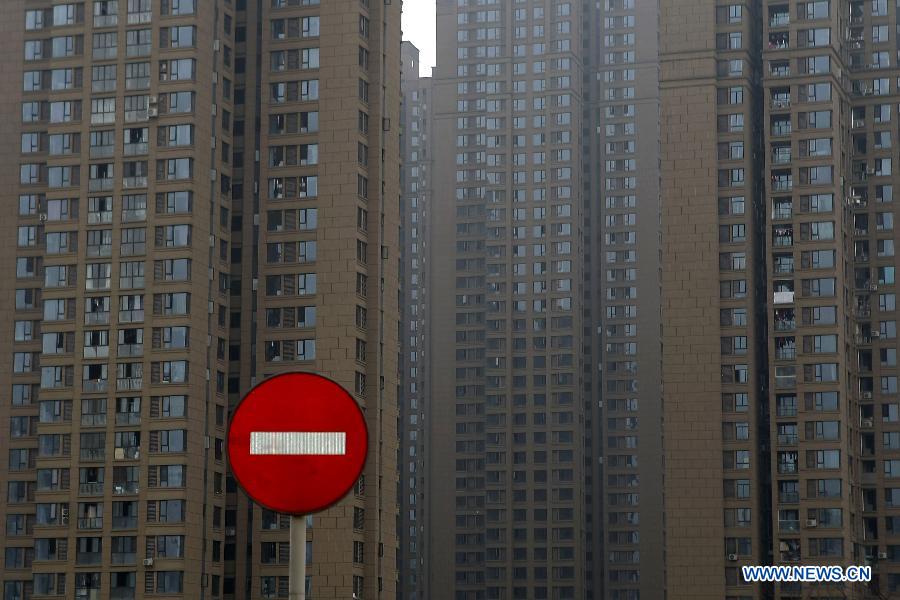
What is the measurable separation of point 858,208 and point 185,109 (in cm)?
5373

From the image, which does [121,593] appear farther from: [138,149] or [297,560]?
[297,560]

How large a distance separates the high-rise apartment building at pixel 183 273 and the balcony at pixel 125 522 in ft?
0.36

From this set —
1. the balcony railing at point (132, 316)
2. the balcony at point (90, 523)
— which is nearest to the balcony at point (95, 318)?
the balcony railing at point (132, 316)

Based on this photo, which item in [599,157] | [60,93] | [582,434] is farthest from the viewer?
[599,157]

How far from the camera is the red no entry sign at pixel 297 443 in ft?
17.0

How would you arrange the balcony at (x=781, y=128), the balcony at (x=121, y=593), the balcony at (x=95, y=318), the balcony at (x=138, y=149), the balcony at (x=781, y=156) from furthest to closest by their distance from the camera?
1. the balcony at (x=781, y=128)
2. the balcony at (x=781, y=156)
3. the balcony at (x=138, y=149)
4. the balcony at (x=95, y=318)
5. the balcony at (x=121, y=593)

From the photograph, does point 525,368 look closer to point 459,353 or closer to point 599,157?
point 459,353

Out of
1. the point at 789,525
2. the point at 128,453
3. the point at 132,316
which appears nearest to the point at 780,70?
the point at 789,525

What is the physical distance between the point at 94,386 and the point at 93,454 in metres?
4.02

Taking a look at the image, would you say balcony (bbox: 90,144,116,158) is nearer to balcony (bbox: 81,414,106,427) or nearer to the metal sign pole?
balcony (bbox: 81,414,106,427)

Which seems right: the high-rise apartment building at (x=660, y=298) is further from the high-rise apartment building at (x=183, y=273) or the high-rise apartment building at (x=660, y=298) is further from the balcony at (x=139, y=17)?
the balcony at (x=139, y=17)

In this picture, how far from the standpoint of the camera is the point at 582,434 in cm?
15800

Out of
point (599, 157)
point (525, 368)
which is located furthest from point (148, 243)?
point (599, 157)

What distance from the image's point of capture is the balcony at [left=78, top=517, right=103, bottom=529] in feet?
281
